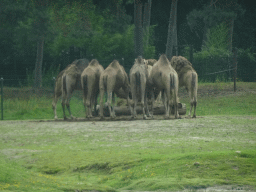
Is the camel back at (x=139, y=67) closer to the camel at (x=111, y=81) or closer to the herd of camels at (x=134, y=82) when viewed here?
the herd of camels at (x=134, y=82)

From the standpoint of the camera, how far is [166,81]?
17.5 m

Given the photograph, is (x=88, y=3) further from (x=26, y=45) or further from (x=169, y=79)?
(x=169, y=79)

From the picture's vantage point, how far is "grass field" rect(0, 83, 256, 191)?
7.34 metres

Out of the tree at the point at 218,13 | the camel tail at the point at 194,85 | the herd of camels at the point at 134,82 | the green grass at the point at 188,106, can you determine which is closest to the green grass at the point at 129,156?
the herd of camels at the point at 134,82

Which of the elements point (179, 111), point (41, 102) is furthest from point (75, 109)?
point (179, 111)

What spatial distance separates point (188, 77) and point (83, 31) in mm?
18411

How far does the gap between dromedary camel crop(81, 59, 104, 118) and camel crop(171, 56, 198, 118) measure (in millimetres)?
2918

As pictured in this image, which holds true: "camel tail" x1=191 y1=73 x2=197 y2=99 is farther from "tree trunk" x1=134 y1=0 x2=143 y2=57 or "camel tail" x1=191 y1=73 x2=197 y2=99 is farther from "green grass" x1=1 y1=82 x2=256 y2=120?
"tree trunk" x1=134 y1=0 x2=143 y2=57

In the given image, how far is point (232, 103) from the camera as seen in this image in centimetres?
2302

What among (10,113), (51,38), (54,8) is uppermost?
(54,8)

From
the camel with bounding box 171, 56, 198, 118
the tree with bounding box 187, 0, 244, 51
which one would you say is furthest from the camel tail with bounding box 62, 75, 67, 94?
the tree with bounding box 187, 0, 244, 51

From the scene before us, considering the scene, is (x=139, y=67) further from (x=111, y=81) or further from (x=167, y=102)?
(x=167, y=102)

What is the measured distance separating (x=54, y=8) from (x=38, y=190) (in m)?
29.8

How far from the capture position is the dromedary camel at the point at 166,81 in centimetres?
1747
